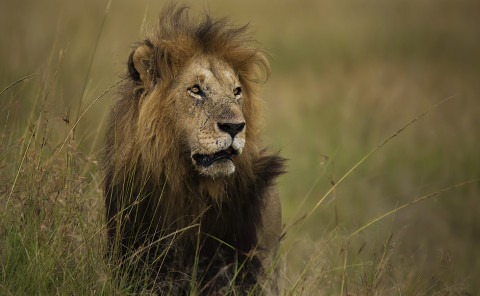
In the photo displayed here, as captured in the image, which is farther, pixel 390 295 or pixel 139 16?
pixel 139 16

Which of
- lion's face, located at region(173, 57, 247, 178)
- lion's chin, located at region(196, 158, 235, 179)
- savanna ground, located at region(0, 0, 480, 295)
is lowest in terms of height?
savanna ground, located at region(0, 0, 480, 295)

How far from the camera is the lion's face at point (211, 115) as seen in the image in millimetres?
5422

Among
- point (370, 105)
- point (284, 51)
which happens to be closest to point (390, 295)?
point (370, 105)

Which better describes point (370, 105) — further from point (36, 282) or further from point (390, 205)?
point (36, 282)

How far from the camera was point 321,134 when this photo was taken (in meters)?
14.5

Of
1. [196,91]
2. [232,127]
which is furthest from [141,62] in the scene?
[232,127]

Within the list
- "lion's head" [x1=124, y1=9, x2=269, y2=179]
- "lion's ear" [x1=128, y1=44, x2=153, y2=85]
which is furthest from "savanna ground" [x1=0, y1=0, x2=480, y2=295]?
"lion's head" [x1=124, y1=9, x2=269, y2=179]

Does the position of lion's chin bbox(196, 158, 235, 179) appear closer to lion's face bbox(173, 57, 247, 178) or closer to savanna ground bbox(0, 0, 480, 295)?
lion's face bbox(173, 57, 247, 178)

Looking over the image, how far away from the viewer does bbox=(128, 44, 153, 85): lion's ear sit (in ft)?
19.1

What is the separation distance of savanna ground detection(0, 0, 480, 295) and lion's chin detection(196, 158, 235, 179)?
726 mm

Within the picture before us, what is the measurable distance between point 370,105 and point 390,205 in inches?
131

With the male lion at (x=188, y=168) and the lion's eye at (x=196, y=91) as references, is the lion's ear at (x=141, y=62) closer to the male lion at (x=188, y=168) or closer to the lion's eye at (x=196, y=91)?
the male lion at (x=188, y=168)

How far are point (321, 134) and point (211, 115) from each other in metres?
9.09

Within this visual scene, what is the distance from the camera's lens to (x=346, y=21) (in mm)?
18828
